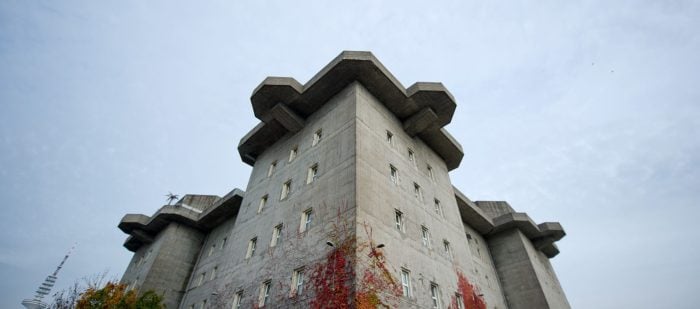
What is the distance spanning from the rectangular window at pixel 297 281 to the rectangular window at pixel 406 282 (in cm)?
505

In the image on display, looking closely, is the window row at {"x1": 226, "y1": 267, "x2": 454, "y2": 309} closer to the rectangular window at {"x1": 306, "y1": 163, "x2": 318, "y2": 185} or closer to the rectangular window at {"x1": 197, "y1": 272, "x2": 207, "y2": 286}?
the rectangular window at {"x1": 306, "y1": 163, "x2": 318, "y2": 185}

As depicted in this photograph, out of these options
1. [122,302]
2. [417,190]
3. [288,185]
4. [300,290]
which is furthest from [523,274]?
[122,302]

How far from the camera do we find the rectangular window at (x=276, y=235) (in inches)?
789

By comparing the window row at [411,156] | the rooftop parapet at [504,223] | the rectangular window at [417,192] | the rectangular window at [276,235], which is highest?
the rooftop parapet at [504,223]

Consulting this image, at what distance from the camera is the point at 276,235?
2062cm

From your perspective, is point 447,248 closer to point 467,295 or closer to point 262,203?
point 467,295

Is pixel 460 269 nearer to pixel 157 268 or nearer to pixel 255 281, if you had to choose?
pixel 255 281

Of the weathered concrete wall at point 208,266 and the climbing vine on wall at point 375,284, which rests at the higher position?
the weathered concrete wall at point 208,266

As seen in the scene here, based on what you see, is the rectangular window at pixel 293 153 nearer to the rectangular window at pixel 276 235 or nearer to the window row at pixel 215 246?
the rectangular window at pixel 276 235

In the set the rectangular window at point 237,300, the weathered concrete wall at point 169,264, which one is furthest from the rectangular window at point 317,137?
the weathered concrete wall at point 169,264

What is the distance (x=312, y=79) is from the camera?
24.7m

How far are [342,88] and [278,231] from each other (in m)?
11.7

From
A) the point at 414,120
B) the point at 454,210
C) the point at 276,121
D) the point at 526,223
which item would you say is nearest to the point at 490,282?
the point at 526,223

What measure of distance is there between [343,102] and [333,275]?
12958mm
